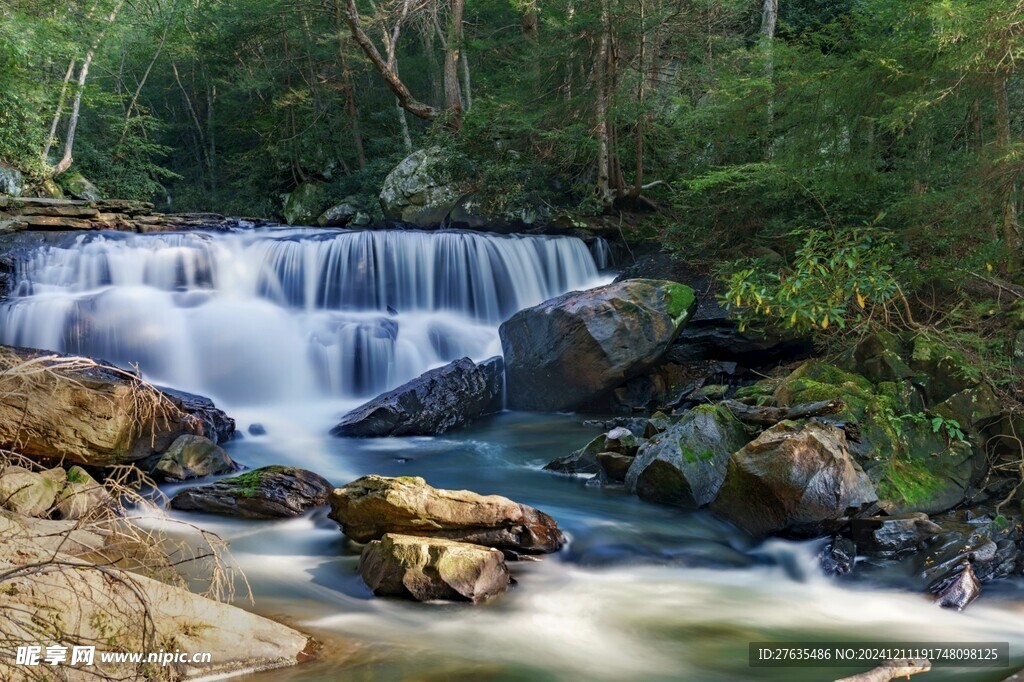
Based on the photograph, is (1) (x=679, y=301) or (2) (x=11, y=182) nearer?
(1) (x=679, y=301)

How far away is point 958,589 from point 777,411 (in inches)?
93.4

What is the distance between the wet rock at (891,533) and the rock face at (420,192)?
1250 cm

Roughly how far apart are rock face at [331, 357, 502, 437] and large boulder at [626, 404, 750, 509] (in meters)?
3.66

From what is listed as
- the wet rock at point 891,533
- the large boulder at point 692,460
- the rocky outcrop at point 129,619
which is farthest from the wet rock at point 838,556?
the rocky outcrop at point 129,619

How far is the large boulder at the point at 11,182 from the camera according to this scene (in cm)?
1562

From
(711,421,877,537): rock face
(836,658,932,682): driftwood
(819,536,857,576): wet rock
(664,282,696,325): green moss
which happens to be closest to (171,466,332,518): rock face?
(711,421,877,537): rock face

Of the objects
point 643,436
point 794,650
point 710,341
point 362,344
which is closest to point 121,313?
point 362,344

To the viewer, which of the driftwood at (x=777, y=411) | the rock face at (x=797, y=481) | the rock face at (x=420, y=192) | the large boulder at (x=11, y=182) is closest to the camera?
the rock face at (x=797, y=481)

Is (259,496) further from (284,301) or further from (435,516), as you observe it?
(284,301)

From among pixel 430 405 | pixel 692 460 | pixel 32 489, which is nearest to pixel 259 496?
pixel 32 489

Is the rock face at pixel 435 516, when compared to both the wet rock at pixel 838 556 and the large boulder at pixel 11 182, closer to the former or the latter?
the wet rock at pixel 838 556

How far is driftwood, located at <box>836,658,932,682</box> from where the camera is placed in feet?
12.1

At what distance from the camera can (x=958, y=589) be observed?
5215mm

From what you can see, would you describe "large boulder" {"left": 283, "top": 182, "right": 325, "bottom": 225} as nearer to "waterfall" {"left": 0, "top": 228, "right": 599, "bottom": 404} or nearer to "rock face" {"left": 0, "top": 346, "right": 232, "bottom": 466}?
"waterfall" {"left": 0, "top": 228, "right": 599, "bottom": 404}
